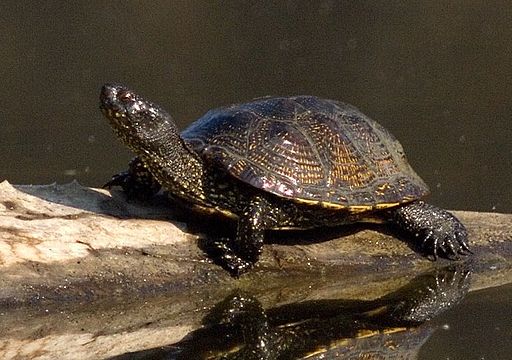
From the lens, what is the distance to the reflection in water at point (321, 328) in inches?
194

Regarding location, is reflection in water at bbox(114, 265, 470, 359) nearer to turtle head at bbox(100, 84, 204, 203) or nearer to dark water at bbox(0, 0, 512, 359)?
turtle head at bbox(100, 84, 204, 203)

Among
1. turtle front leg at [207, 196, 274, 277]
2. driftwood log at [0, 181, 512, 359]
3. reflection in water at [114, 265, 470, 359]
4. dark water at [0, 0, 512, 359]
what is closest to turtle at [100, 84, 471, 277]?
turtle front leg at [207, 196, 274, 277]

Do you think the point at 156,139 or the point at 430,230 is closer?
the point at 156,139

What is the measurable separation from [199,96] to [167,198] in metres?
6.61

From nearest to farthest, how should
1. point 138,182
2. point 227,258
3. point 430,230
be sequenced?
point 227,258, point 138,182, point 430,230

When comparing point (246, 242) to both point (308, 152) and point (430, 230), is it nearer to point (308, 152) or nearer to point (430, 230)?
point (308, 152)

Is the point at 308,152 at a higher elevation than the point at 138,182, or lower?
higher

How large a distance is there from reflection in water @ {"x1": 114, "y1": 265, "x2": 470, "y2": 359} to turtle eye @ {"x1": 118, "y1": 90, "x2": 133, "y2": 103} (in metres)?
1.16

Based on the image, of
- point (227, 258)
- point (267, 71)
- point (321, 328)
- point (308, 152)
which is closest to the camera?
point (321, 328)

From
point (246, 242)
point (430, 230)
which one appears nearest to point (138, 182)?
point (246, 242)

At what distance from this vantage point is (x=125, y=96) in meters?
5.86

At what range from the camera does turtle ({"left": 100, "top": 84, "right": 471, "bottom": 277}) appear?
5.80m

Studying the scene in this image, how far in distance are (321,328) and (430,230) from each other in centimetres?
130

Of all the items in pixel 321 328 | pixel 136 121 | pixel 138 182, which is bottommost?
pixel 321 328
